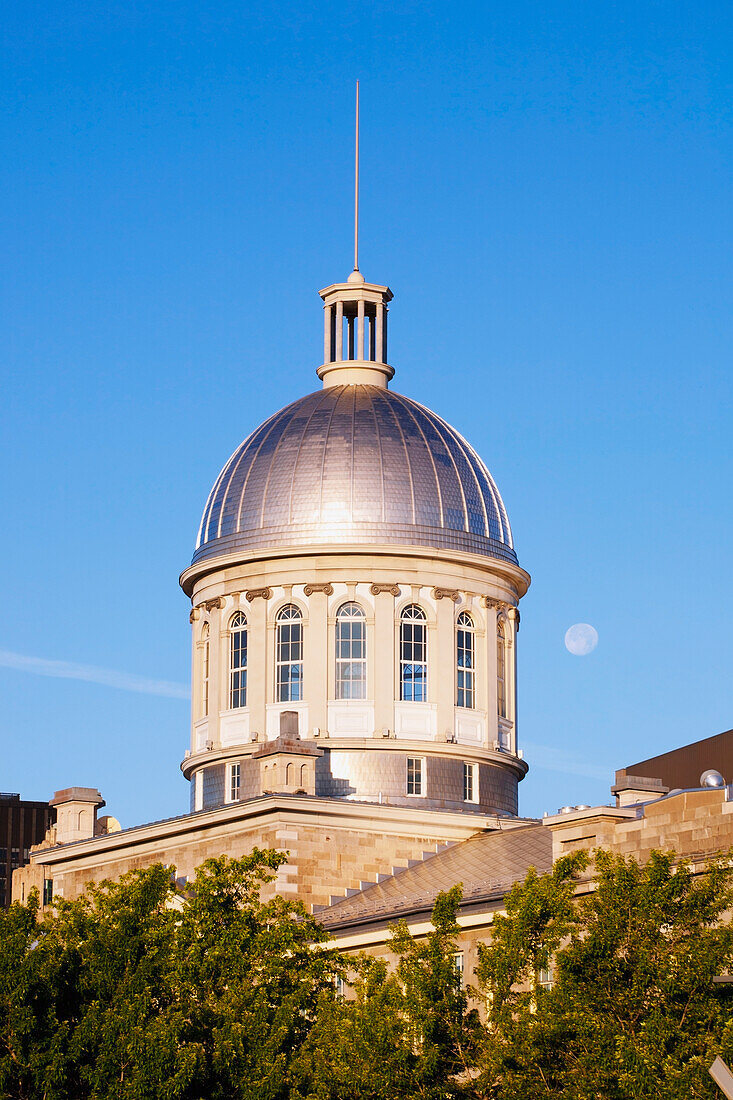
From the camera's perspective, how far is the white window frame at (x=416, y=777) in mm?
55906

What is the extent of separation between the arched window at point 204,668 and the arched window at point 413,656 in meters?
6.15

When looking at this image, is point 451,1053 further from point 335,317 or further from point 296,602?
point 335,317

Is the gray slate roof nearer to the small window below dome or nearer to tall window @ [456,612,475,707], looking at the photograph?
tall window @ [456,612,475,707]

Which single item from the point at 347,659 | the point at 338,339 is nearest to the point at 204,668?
the point at 347,659

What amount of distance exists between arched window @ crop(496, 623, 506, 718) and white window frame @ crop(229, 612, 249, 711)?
23.8 ft

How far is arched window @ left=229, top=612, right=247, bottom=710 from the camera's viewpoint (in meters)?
58.3

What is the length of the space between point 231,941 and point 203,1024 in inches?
81.1

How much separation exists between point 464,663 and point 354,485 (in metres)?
5.86

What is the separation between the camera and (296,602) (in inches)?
2259

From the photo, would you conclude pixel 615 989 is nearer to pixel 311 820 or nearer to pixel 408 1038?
pixel 408 1038

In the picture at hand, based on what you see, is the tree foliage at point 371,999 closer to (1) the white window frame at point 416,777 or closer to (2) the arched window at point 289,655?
(1) the white window frame at point 416,777

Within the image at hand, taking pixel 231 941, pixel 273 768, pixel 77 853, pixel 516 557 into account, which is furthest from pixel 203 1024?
pixel 516 557

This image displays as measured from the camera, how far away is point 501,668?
6009 cm

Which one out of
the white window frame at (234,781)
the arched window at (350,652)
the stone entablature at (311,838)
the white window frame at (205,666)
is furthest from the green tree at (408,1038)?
the white window frame at (205,666)
